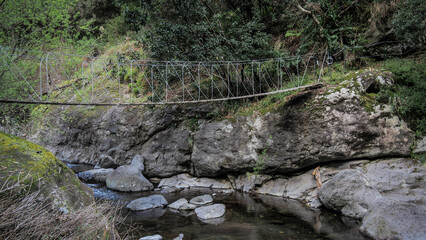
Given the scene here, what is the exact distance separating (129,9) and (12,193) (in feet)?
15.8

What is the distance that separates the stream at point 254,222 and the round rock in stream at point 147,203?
0.42 ft

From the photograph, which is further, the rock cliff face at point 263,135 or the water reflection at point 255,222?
the rock cliff face at point 263,135

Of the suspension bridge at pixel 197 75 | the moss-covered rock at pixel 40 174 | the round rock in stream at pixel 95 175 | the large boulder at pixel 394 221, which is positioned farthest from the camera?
the round rock in stream at pixel 95 175

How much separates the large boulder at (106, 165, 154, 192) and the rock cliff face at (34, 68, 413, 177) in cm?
62

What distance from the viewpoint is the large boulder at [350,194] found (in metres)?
4.01

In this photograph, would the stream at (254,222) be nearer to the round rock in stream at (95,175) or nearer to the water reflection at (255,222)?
the water reflection at (255,222)

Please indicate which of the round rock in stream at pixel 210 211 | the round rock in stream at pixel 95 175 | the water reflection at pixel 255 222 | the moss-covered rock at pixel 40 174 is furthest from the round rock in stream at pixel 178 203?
the round rock in stream at pixel 95 175

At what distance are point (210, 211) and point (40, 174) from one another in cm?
287

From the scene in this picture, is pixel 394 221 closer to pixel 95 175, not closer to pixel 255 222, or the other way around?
pixel 255 222

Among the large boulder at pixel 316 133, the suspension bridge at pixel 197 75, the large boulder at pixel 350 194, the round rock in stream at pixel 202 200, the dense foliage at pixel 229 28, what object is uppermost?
the dense foliage at pixel 229 28

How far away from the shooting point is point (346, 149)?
4.82 m

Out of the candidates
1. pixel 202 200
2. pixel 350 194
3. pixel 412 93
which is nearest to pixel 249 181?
pixel 202 200

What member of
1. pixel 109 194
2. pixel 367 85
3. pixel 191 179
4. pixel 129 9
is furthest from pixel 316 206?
pixel 129 9

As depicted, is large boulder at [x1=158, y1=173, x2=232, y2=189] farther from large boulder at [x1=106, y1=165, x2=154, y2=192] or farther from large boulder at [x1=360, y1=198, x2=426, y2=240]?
large boulder at [x1=360, y1=198, x2=426, y2=240]
